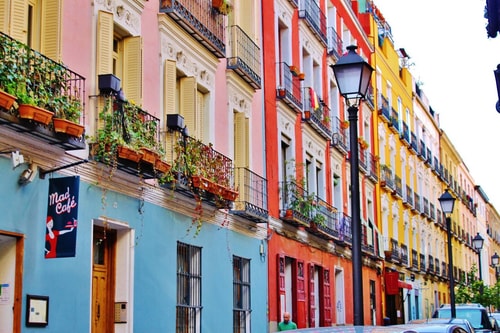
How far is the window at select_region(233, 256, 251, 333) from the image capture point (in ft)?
63.9

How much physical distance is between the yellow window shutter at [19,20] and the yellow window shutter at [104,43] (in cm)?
204

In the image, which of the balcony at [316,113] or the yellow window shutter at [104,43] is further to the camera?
the balcony at [316,113]

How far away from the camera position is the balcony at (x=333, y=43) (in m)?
30.1

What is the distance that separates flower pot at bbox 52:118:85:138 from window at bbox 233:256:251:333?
28.6ft

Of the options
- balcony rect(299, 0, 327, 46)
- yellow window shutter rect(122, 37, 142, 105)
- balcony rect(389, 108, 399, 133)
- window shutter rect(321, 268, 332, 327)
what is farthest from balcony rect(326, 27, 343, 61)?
yellow window shutter rect(122, 37, 142, 105)

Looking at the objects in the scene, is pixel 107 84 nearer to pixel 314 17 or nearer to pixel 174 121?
pixel 174 121

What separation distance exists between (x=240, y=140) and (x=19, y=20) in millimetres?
9588

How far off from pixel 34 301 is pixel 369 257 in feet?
78.2

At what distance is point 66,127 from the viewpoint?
11211 mm

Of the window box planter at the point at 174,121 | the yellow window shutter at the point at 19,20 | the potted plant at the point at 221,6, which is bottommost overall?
the window box planter at the point at 174,121

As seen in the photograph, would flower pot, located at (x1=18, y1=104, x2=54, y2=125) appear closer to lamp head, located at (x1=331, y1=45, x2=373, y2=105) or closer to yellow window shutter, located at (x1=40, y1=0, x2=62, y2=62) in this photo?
yellow window shutter, located at (x1=40, y1=0, x2=62, y2=62)

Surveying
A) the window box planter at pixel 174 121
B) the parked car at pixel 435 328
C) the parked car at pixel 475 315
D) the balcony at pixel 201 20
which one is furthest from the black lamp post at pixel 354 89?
the parked car at pixel 475 315

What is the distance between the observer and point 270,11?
23469mm

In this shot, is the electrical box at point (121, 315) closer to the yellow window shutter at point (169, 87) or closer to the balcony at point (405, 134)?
the yellow window shutter at point (169, 87)
